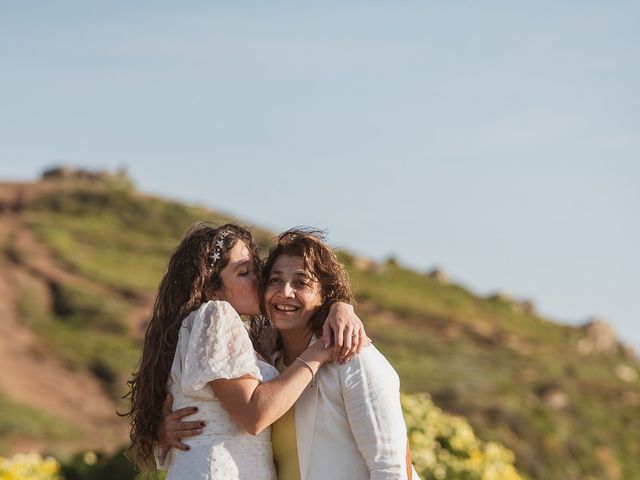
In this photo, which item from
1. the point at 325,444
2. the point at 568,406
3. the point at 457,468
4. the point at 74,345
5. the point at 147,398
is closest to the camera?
the point at 325,444

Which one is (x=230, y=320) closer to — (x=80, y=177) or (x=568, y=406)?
(x=568, y=406)

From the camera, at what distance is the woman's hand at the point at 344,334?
3760 mm

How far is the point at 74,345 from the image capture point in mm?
24453

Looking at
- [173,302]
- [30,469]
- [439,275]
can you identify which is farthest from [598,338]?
[173,302]

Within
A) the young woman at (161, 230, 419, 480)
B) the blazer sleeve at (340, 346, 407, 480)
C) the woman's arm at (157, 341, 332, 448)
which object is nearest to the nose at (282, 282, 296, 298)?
the young woman at (161, 230, 419, 480)

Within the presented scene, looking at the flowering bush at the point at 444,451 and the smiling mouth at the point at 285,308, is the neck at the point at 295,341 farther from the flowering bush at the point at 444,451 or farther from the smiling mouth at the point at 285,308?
the flowering bush at the point at 444,451

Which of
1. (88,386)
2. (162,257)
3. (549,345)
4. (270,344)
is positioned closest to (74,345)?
(88,386)

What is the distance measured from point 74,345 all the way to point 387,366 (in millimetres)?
21501

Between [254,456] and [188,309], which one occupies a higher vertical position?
[188,309]

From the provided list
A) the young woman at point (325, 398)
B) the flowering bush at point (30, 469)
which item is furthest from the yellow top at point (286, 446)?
the flowering bush at point (30, 469)

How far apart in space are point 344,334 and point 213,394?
0.50 metres

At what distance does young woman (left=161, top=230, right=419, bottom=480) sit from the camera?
12.1 feet

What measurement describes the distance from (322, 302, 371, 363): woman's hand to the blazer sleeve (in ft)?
0.13

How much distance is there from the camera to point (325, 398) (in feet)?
12.4
